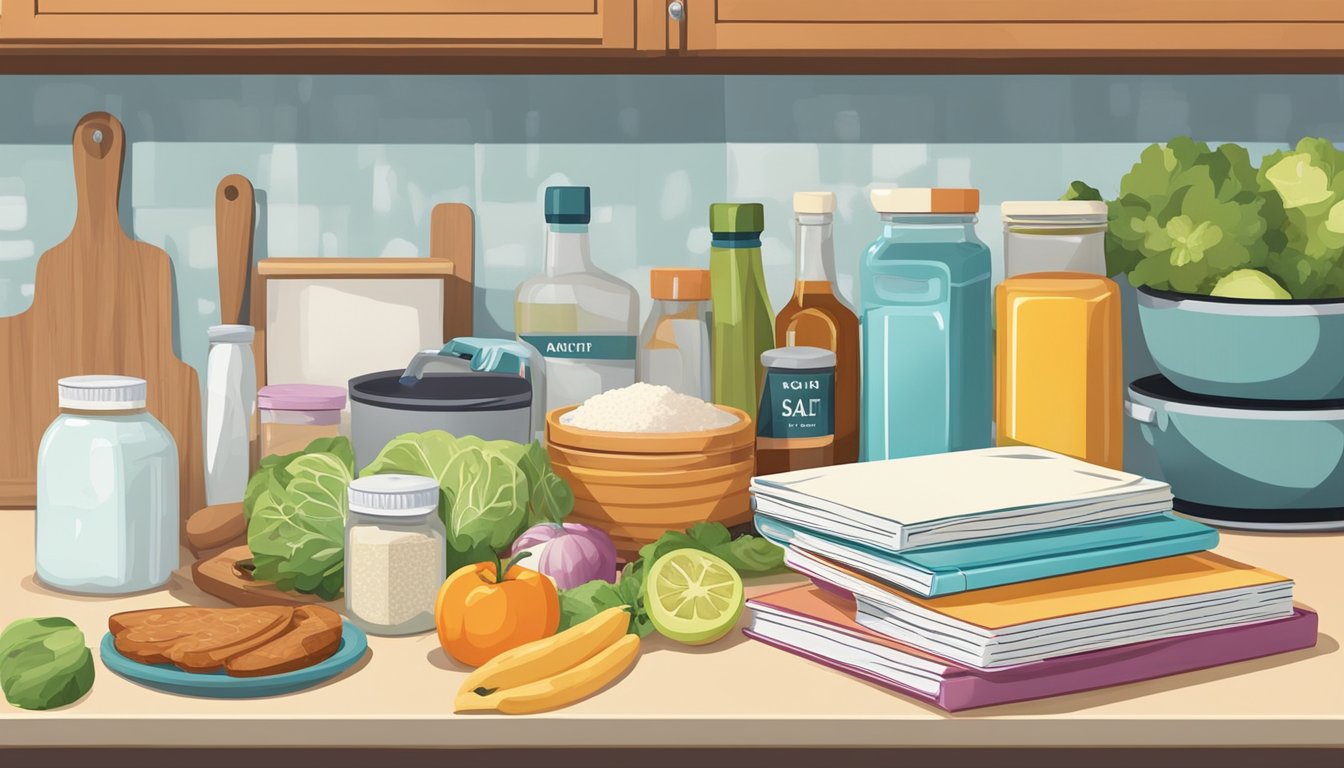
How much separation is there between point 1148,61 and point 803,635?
1.01m

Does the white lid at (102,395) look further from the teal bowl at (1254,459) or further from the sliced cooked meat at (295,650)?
the teal bowl at (1254,459)

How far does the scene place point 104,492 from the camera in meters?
1.30

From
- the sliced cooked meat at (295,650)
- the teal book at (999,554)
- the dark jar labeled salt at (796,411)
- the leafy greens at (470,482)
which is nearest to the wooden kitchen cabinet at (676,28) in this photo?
the dark jar labeled salt at (796,411)

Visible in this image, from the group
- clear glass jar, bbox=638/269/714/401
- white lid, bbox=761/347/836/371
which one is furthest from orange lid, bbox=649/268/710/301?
white lid, bbox=761/347/836/371

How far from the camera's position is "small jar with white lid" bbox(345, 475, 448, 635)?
46.8 inches

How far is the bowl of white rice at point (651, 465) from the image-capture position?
55.1 inches

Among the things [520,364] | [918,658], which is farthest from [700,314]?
[918,658]

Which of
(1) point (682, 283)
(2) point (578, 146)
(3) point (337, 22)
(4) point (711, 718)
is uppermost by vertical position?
(3) point (337, 22)

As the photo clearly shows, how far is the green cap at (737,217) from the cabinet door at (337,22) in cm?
21

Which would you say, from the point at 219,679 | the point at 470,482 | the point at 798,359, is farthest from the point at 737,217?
the point at 219,679

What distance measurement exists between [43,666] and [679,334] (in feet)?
2.65

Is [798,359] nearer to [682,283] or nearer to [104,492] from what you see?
[682,283]

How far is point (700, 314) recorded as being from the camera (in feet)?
5.33

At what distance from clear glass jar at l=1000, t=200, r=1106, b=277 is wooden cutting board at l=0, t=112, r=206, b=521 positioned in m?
1.02
